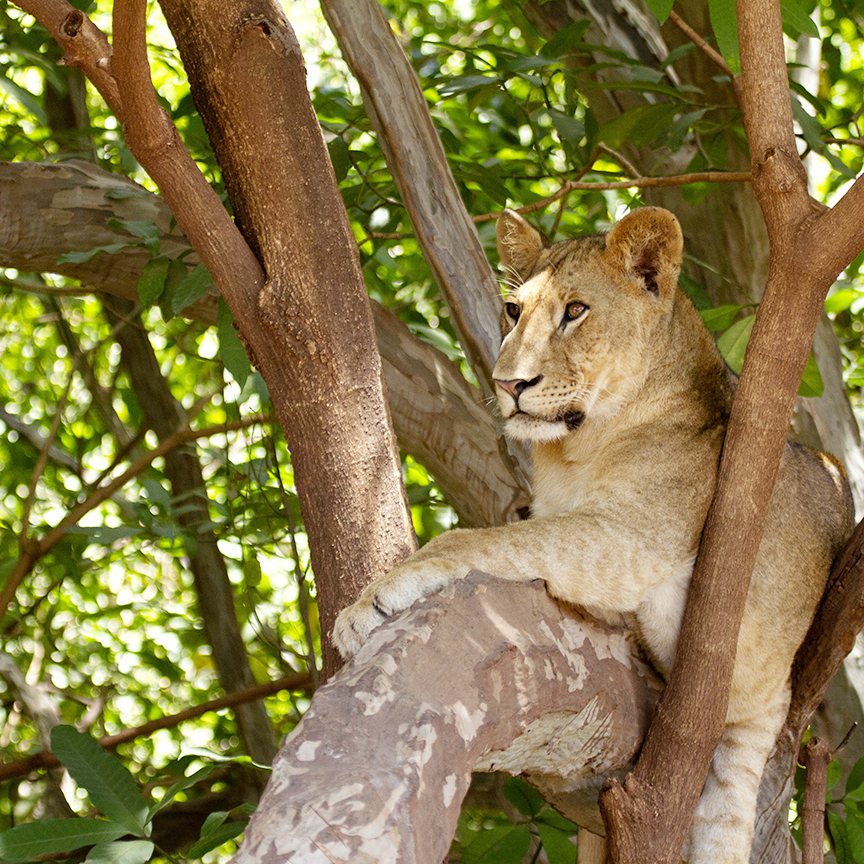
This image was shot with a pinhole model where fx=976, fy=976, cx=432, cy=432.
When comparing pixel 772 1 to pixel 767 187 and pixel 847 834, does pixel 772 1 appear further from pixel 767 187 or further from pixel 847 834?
pixel 847 834

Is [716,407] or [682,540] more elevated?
[716,407]

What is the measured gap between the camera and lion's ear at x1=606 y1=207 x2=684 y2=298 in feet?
8.38

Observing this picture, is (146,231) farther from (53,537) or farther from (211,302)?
(53,537)

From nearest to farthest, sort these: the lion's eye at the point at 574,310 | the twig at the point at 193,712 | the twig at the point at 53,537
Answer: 1. the lion's eye at the point at 574,310
2. the twig at the point at 53,537
3. the twig at the point at 193,712

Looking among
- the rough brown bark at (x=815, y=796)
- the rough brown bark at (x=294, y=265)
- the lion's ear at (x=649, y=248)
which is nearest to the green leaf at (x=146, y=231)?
the rough brown bark at (x=294, y=265)

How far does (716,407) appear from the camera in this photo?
8.61 feet

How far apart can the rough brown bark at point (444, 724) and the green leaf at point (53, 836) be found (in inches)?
39.4

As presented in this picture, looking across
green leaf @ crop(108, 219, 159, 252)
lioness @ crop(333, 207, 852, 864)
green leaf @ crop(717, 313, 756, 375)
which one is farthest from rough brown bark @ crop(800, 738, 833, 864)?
green leaf @ crop(108, 219, 159, 252)

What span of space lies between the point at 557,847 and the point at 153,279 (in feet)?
7.18

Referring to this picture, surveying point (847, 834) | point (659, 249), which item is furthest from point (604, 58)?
point (847, 834)

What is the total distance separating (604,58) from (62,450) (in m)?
3.59

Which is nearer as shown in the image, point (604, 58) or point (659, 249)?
point (659, 249)

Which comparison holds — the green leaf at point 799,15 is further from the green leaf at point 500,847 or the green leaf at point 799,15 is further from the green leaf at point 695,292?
the green leaf at point 500,847

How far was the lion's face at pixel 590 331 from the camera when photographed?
2.54 metres
